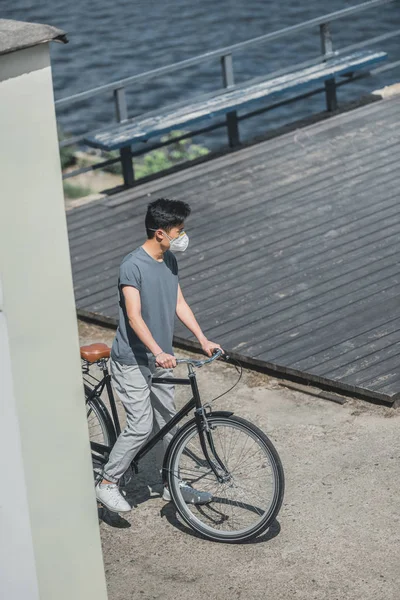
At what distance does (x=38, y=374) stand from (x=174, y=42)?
25.5m

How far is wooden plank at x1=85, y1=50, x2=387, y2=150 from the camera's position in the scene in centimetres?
1214

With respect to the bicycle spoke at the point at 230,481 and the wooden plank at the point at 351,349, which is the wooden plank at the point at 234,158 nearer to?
the wooden plank at the point at 351,349

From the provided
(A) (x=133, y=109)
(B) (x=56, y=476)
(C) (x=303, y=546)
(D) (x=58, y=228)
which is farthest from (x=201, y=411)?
(A) (x=133, y=109)

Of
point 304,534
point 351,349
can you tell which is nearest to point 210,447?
point 304,534

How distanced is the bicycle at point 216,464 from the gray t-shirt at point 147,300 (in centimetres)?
21

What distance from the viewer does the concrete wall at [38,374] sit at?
4418 millimetres

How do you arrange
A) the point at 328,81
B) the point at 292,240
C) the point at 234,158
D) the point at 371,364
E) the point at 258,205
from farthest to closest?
the point at 328,81
the point at 234,158
the point at 258,205
the point at 292,240
the point at 371,364

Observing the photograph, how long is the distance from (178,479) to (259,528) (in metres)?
0.53

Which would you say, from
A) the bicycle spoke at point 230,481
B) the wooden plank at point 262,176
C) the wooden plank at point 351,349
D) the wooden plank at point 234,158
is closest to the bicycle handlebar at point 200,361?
the bicycle spoke at point 230,481

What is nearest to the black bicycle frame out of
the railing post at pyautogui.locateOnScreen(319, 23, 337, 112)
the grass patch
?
the railing post at pyautogui.locateOnScreen(319, 23, 337, 112)

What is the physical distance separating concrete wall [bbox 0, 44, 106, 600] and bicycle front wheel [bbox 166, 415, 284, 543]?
1.27 metres

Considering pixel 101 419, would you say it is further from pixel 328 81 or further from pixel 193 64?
pixel 328 81

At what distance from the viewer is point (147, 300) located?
6.18 meters

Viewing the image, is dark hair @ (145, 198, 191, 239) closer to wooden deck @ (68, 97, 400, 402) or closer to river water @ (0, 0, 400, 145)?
wooden deck @ (68, 97, 400, 402)
